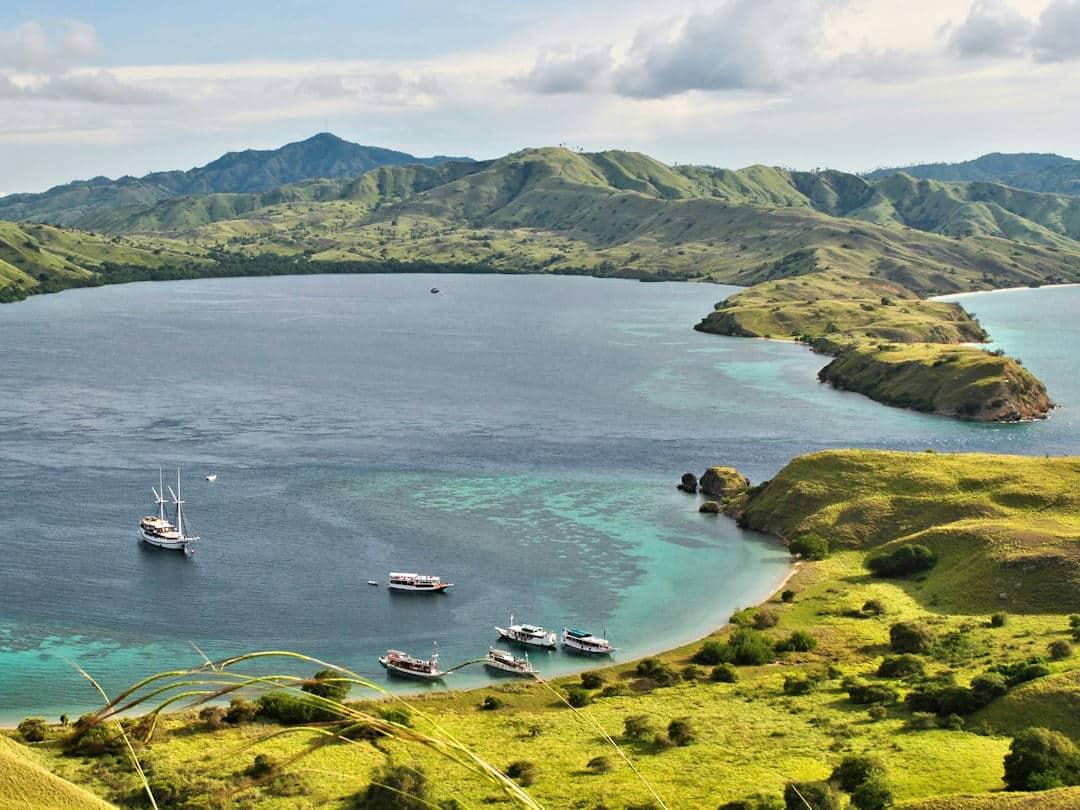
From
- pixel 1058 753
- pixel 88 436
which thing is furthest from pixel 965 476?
pixel 88 436

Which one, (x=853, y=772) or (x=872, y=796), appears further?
(x=853, y=772)

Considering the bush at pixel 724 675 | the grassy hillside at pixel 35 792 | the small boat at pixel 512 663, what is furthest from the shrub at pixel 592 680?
the grassy hillside at pixel 35 792

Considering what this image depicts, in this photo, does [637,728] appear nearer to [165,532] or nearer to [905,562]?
[905,562]

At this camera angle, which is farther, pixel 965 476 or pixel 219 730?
pixel 965 476

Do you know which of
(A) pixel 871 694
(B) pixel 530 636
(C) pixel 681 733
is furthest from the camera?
Answer: (B) pixel 530 636

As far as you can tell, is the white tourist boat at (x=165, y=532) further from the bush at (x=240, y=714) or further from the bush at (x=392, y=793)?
the bush at (x=392, y=793)

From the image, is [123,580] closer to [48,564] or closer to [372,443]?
[48,564]

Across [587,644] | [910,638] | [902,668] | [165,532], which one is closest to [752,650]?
[902,668]
